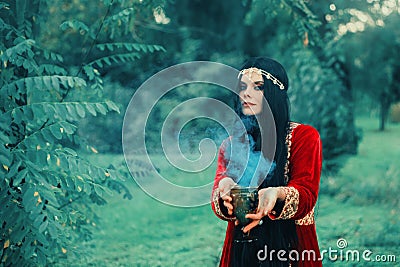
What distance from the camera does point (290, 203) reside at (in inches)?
89.5

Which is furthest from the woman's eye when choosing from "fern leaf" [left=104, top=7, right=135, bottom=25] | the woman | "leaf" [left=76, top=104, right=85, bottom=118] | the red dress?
"fern leaf" [left=104, top=7, right=135, bottom=25]

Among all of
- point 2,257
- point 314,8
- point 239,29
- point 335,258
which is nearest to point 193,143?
point 2,257

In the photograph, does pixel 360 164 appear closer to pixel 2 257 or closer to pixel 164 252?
pixel 164 252

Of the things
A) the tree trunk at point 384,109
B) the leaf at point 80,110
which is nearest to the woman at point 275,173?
the leaf at point 80,110

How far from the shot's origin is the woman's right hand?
2285mm

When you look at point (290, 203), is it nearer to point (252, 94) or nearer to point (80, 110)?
point (252, 94)

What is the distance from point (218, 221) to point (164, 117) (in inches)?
67.7

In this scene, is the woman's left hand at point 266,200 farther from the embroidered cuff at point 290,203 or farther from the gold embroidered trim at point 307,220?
the gold embroidered trim at point 307,220

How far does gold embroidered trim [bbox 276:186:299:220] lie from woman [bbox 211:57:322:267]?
3cm

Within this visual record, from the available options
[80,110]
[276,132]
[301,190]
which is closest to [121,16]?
[80,110]

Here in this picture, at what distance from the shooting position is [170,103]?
8.41m

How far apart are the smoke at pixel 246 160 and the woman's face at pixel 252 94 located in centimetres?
3

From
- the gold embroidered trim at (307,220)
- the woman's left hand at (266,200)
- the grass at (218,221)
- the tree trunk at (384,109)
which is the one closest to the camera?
the woman's left hand at (266,200)

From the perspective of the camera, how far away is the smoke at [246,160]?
2.37 metres
